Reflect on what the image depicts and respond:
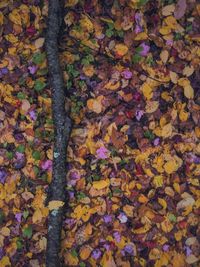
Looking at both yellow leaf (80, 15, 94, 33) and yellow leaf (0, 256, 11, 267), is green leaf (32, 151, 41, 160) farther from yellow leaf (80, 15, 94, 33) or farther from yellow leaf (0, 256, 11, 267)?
yellow leaf (80, 15, 94, 33)

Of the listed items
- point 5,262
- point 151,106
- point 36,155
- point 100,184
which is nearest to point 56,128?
point 36,155

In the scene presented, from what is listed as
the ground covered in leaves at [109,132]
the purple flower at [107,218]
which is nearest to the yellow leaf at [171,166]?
the ground covered in leaves at [109,132]

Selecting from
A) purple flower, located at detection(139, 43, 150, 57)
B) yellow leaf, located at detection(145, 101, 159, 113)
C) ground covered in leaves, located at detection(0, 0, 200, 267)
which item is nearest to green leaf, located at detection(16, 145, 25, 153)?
ground covered in leaves, located at detection(0, 0, 200, 267)

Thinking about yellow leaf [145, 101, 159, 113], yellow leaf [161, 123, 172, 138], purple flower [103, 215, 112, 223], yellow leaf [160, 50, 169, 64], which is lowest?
purple flower [103, 215, 112, 223]

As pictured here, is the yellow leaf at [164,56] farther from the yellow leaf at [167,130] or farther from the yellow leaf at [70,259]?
the yellow leaf at [70,259]

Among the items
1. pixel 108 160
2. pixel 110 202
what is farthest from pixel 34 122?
pixel 110 202

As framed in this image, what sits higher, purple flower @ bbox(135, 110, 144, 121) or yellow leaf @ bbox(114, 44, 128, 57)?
yellow leaf @ bbox(114, 44, 128, 57)

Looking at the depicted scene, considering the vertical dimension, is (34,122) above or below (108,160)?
above

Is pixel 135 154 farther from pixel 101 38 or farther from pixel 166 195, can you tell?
pixel 101 38
